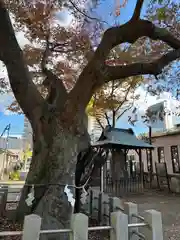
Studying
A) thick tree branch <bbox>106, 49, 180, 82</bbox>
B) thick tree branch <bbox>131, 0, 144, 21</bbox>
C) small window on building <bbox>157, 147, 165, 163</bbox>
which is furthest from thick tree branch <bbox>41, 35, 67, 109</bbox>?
small window on building <bbox>157, 147, 165, 163</bbox>

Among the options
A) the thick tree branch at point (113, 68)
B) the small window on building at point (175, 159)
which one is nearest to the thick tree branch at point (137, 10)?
the thick tree branch at point (113, 68)

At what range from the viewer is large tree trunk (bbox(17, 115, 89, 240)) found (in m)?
3.48

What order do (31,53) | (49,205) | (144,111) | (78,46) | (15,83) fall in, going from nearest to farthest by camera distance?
(49,205), (15,83), (78,46), (31,53), (144,111)

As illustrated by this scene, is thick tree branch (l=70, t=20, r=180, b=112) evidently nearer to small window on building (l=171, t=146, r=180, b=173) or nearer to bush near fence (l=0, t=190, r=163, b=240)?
bush near fence (l=0, t=190, r=163, b=240)

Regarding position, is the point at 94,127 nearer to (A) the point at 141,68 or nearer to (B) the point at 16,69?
(A) the point at 141,68

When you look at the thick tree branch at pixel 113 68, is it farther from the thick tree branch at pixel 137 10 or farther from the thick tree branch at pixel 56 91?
the thick tree branch at pixel 56 91

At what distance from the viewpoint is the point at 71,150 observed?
3.80 meters

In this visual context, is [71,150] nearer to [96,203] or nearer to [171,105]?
[96,203]

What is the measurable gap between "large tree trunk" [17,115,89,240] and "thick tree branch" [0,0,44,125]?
640 millimetres

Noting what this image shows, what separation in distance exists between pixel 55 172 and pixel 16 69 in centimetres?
217

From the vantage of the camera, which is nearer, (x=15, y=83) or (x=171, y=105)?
(x=15, y=83)

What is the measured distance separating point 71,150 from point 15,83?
68.8 inches

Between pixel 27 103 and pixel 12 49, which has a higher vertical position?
pixel 12 49

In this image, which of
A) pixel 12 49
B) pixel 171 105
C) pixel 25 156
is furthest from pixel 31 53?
pixel 25 156
